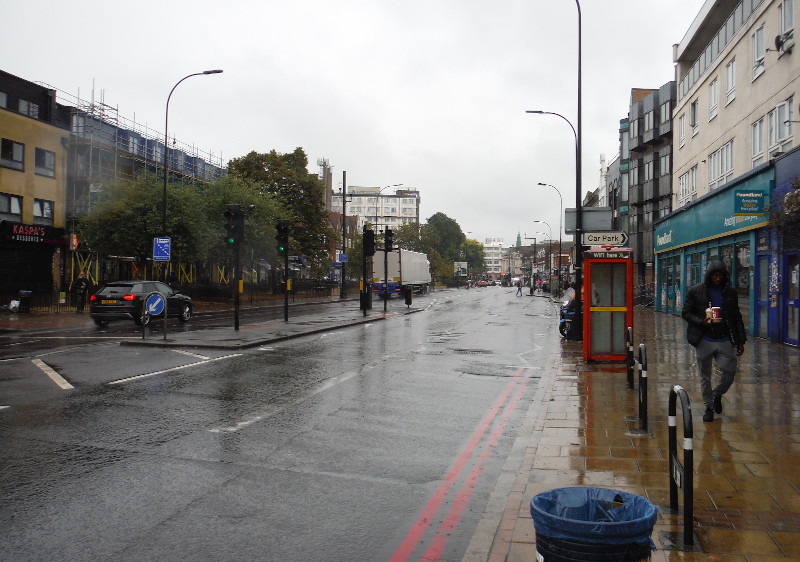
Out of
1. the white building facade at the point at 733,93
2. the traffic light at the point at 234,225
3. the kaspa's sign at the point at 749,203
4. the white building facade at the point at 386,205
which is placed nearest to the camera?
the kaspa's sign at the point at 749,203

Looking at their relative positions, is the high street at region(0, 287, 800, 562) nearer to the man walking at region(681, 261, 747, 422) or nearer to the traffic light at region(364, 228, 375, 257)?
the man walking at region(681, 261, 747, 422)

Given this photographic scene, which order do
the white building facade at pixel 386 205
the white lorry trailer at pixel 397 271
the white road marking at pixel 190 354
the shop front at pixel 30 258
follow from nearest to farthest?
1. the white road marking at pixel 190 354
2. the shop front at pixel 30 258
3. the white lorry trailer at pixel 397 271
4. the white building facade at pixel 386 205

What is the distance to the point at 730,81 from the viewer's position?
77.7 feet

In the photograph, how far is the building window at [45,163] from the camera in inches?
1412

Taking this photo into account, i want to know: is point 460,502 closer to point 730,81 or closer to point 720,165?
point 730,81

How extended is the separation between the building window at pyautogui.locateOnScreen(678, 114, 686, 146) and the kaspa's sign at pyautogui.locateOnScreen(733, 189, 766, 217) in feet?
53.2

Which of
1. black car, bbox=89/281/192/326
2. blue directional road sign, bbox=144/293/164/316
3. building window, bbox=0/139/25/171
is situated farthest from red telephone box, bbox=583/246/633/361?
building window, bbox=0/139/25/171

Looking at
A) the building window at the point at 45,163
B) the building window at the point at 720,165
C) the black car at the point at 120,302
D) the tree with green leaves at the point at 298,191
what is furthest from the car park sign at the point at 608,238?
the tree with green leaves at the point at 298,191

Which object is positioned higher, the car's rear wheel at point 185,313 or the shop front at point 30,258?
the shop front at point 30,258

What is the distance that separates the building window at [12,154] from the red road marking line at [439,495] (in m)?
33.6

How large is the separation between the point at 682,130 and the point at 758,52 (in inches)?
477

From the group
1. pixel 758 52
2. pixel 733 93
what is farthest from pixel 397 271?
pixel 758 52

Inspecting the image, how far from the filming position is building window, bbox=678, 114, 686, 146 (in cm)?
3195

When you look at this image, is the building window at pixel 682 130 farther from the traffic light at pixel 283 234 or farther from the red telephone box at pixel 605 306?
the red telephone box at pixel 605 306
